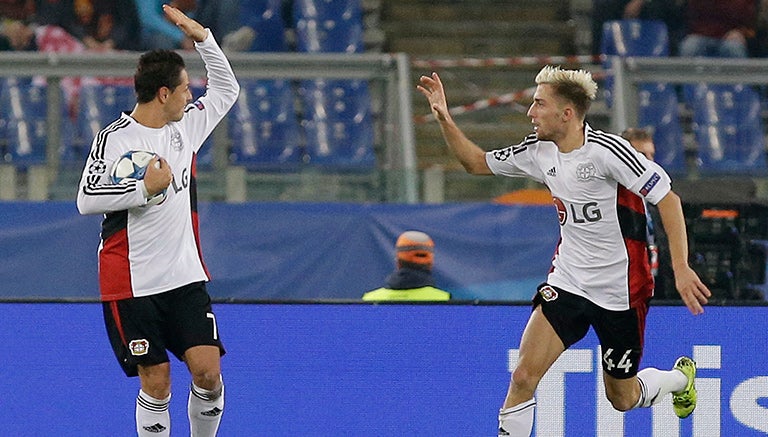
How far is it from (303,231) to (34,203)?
1891 millimetres

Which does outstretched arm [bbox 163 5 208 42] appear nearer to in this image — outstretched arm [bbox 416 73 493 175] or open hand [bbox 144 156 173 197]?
open hand [bbox 144 156 173 197]

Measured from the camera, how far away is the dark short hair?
6570mm

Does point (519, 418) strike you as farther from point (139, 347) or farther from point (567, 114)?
point (139, 347)

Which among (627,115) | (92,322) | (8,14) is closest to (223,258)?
(92,322)

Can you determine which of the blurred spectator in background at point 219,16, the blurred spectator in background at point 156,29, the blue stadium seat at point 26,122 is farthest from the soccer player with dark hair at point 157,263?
the blurred spectator in background at point 219,16

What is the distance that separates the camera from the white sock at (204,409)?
677 cm

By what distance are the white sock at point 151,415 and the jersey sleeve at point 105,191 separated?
905mm

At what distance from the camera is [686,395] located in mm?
7379

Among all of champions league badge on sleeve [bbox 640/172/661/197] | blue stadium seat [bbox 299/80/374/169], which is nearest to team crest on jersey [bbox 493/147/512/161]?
champions league badge on sleeve [bbox 640/172/661/197]

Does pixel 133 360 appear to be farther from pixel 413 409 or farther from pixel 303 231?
pixel 303 231

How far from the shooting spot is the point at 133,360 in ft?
21.6

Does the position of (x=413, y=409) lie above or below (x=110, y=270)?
below

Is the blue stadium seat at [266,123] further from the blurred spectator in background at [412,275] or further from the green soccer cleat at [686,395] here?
the green soccer cleat at [686,395]

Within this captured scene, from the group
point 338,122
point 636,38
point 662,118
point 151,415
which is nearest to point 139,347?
point 151,415
